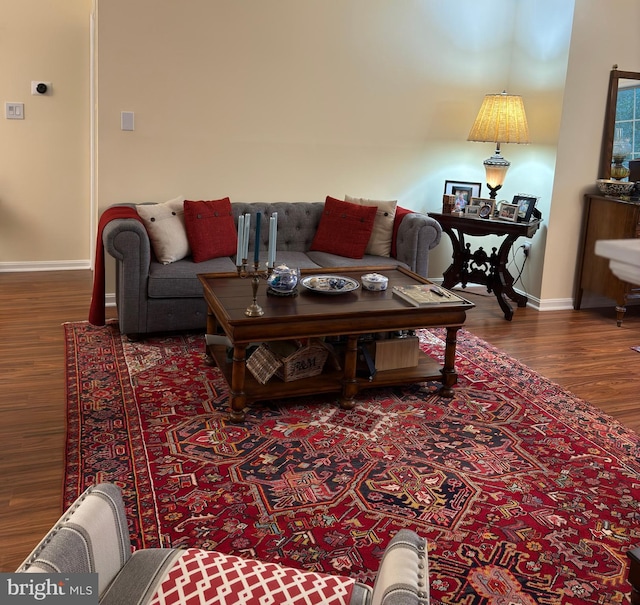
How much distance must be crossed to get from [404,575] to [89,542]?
0.60 m

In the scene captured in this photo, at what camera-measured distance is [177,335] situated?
4.31 metres

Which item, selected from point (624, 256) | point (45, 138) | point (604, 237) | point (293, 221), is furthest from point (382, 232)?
point (624, 256)

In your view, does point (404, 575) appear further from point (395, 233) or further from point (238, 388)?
point (395, 233)

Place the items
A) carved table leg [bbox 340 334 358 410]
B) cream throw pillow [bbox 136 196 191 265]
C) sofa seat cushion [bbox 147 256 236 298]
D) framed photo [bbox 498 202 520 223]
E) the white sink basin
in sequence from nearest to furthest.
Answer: the white sink basin → carved table leg [bbox 340 334 358 410] → sofa seat cushion [bbox 147 256 236 298] → cream throw pillow [bbox 136 196 191 265] → framed photo [bbox 498 202 520 223]

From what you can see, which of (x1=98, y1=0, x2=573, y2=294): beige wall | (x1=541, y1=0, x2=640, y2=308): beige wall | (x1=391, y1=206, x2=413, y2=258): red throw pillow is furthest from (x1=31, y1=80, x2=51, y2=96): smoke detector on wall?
(x1=541, y1=0, x2=640, y2=308): beige wall

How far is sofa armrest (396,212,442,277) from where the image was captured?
4.69m

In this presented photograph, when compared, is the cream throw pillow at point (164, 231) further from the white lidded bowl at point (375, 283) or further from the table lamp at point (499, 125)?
the table lamp at point (499, 125)

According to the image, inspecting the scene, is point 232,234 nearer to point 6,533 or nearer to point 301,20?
point 301,20

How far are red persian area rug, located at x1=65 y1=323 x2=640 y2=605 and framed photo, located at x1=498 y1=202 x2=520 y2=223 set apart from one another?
1.68 meters

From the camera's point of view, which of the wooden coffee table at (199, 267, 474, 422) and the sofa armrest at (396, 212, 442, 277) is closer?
the wooden coffee table at (199, 267, 474, 422)

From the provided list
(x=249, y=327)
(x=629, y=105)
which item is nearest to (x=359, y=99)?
(x=629, y=105)

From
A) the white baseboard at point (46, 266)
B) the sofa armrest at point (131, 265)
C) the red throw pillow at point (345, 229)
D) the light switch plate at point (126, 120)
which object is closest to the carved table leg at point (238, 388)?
the sofa armrest at point (131, 265)

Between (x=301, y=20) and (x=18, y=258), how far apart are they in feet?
9.70

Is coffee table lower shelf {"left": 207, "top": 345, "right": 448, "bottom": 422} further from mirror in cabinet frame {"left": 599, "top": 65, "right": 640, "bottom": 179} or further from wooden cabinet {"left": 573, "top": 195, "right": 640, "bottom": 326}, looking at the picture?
mirror in cabinet frame {"left": 599, "top": 65, "right": 640, "bottom": 179}
